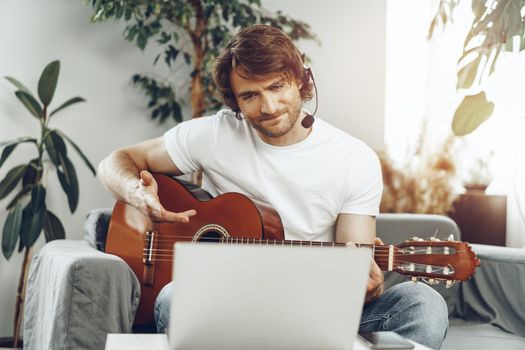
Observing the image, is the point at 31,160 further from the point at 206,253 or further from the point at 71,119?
the point at 206,253

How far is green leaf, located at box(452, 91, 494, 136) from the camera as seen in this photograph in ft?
6.55

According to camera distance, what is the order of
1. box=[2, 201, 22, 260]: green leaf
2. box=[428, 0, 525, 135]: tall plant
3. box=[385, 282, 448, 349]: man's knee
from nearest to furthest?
1. box=[385, 282, 448, 349]: man's knee
2. box=[428, 0, 525, 135]: tall plant
3. box=[2, 201, 22, 260]: green leaf

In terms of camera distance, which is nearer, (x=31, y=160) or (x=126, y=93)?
(x=31, y=160)

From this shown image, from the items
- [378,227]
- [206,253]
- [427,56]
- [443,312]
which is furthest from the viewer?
[427,56]

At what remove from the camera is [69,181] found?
2848 millimetres

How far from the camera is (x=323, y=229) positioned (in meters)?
1.89

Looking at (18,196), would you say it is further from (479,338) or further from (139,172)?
(479,338)

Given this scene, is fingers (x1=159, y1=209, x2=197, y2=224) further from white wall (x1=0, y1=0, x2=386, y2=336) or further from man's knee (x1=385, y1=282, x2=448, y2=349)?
white wall (x1=0, y1=0, x2=386, y2=336)

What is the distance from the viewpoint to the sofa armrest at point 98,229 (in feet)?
6.84

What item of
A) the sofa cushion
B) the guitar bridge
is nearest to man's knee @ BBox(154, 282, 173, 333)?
the guitar bridge

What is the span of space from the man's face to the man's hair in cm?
2

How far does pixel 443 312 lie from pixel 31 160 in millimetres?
1980

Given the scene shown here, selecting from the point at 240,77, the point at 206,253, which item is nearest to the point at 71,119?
the point at 240,77

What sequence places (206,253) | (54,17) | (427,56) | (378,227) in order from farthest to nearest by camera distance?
(427,56), (54,17), (378,227), (206,253)
